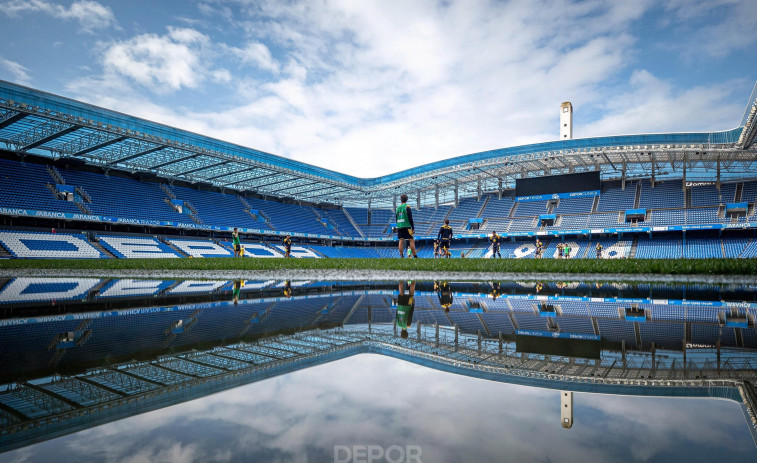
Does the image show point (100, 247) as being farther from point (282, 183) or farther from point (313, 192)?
point (313, 192)

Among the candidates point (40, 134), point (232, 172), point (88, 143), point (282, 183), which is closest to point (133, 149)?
point (88, 143)

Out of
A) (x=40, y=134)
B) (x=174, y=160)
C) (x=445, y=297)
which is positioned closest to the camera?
(x=445, y=297)

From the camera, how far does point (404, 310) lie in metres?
4.83

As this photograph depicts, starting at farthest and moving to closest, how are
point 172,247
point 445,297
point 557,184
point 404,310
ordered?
point 557,184
point 172,247
point 445,297
point 404,310

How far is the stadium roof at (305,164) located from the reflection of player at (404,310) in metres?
26.9

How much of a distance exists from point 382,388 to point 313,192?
48.6m

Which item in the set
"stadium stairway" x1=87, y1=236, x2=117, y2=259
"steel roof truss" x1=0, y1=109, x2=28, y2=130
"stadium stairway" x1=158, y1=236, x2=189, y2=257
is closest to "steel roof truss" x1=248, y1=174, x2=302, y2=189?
"stadium stairway" x1=158, y1=236, x2=189, y2=257

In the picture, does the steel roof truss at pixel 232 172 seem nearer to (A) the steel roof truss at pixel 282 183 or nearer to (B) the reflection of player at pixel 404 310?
(A) the steel roof truss at pixel 282 183

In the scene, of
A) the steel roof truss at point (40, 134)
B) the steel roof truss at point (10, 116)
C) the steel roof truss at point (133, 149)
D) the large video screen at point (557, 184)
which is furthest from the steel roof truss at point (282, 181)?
the large video screen at point (557, 184)

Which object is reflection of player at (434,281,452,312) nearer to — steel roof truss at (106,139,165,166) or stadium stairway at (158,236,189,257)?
steel roof truss at (106,139,165,166)

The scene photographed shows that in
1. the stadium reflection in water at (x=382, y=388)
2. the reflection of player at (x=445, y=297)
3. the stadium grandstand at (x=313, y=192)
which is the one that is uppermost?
the stadium grandstand at (x=313, y=192)

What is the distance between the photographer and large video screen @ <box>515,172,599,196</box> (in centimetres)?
4172

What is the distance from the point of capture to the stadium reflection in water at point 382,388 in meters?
1.36

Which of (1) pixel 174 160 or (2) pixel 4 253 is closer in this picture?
(2) pixel 4 253
